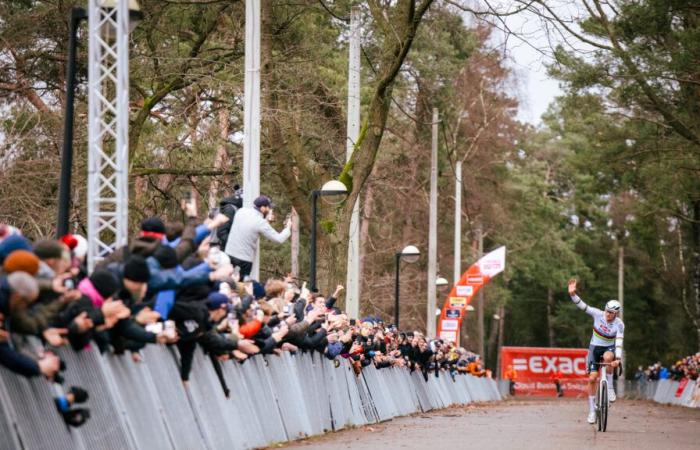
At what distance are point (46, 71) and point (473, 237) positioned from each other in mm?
52658

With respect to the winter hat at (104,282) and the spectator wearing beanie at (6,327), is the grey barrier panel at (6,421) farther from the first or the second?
the winter hat at (104,282)

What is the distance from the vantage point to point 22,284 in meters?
8.71

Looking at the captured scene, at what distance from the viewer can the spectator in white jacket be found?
57.5 feet

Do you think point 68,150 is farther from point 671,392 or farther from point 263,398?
point 671,392

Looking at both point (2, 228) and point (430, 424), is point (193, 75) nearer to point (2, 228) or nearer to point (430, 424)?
point (430, 424)

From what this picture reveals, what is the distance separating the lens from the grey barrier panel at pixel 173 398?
39.4ft

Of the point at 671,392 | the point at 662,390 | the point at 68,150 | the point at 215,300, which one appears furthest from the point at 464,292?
the point at 215,300

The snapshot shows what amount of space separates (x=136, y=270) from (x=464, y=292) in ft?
123

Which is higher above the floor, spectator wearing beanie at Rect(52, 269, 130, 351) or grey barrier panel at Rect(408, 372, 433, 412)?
spectator wearing beanie at Rect(52, 269, 130, 351)

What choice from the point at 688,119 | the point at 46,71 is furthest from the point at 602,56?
the point at 46,71

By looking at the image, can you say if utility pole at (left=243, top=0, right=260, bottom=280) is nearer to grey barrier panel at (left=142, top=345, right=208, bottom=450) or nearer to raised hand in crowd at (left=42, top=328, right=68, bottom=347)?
grey barrier panel at (left=142, top=345, right=208, bottom=450)

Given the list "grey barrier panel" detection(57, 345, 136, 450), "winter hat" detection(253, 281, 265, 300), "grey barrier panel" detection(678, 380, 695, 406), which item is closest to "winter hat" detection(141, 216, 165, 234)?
"grey barrier panel" detection(57, 345, 136, 450)

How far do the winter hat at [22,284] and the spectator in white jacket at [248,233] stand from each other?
8604 mm

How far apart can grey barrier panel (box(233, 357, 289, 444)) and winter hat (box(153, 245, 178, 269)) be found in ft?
10.2
